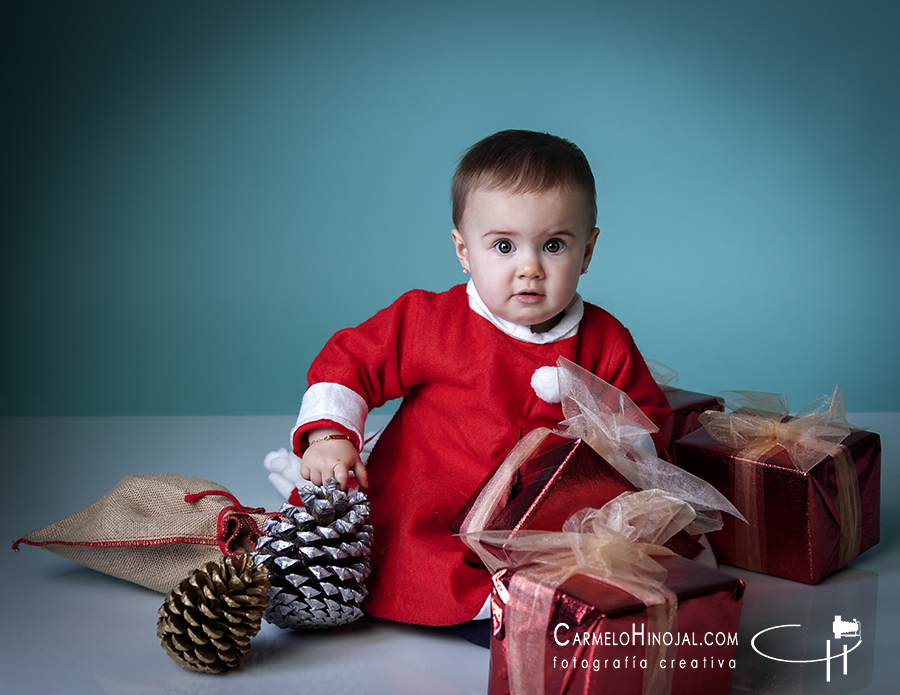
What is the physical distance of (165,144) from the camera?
246 cm

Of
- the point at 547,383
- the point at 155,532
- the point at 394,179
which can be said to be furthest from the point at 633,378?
the point at 394,179

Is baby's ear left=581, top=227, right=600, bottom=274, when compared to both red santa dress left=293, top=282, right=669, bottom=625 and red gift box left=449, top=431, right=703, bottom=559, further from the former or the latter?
red gift box left=449, top=431, right=703, bottom=559

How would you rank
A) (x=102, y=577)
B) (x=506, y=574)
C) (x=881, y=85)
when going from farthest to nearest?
(x=881, y=85), (x=102, y=577), (x=506, y=574)

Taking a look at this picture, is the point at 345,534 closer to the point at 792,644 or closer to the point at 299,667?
the point at 299,667

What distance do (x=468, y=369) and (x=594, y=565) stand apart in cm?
44

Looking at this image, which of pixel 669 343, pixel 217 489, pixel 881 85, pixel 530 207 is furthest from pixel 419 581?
pixel 881 85

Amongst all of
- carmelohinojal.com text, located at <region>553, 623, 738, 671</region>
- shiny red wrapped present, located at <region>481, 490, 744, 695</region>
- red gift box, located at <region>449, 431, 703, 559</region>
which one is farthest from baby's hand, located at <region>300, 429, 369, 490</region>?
carmelohinojal.com text, located at <region>553, 623, 738, 671</region>

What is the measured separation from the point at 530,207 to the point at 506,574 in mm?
491

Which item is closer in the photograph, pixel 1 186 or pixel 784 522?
pixel 784 522

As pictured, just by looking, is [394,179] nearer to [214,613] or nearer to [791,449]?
[791,449]

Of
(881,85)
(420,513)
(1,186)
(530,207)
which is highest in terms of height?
(881,85)

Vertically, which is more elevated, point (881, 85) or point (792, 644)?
point (881, 85)

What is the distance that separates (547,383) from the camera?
3.95 ft

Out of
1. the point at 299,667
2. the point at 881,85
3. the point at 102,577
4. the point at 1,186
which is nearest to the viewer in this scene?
the point at 299,667
